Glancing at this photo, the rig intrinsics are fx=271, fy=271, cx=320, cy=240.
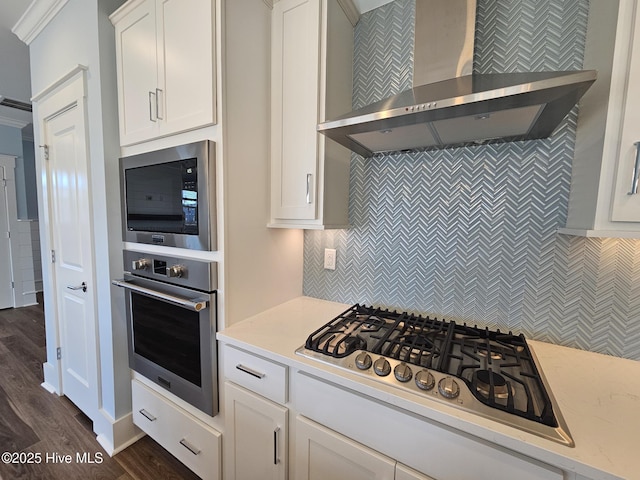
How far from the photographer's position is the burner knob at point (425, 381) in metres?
0.80

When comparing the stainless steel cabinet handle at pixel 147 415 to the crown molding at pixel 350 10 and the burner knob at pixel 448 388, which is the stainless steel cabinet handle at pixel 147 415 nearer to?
the burner knob at pixel 448 388

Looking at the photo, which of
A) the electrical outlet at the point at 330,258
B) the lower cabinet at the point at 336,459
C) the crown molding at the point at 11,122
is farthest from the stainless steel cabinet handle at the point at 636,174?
the crown molding at the point at 11,122

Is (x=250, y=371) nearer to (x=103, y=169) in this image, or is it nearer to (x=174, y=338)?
(x=174, y=338)

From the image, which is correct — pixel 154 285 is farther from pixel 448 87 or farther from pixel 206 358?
pixel 448 87

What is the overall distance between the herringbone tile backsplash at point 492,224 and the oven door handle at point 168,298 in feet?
2.67

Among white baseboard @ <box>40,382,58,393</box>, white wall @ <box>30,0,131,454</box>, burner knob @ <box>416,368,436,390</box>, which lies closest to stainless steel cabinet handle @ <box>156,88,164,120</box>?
white wall @ <box>30,0,131,454</box>

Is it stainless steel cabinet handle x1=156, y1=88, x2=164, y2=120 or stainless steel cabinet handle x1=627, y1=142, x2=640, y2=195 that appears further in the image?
stainless steel cabinet handle x1=156, y1=88, x2=164, y2=120

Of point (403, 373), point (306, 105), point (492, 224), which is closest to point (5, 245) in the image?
point (306, 105)

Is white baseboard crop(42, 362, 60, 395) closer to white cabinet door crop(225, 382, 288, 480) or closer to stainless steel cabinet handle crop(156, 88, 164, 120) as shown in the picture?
white cabinet door crop(225, 382, 288, 480)

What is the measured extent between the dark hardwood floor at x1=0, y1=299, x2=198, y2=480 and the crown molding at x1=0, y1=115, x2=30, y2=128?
3490mm

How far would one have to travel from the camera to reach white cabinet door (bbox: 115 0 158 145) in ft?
4.43

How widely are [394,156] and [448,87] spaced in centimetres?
47

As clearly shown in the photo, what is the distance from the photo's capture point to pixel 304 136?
131 cm

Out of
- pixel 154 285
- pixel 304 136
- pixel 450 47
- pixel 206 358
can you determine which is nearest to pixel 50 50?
pixel 154 285
